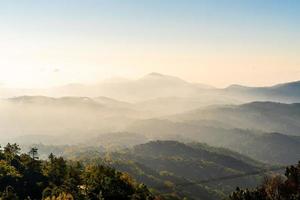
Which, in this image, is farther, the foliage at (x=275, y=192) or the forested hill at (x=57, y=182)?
the foliage at (x=275, y=192)

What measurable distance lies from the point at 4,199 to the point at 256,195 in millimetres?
87870

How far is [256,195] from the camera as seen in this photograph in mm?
153125

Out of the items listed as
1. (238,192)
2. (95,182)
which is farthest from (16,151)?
(238,192)

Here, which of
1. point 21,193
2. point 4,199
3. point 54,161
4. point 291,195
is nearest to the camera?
point 4,199

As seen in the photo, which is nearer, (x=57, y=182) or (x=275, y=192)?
(x=275, y=192)

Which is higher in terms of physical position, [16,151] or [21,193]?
[16,151]

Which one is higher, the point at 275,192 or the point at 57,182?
the point at 57,182

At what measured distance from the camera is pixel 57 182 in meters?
157

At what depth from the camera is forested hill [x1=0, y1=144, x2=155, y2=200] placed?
135875 mm

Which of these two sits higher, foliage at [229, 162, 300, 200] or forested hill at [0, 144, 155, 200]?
forested hill at [0, 144, 155, 200]

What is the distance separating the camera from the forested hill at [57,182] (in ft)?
446

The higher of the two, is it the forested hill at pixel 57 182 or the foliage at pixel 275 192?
the forested hill at pixel 57 182

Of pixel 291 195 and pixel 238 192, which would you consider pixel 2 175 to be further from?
pixel 291 195

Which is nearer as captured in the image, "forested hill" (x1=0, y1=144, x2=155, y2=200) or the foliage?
"forested hill" (x1=0, y1=144, x2=155, y2=200)
